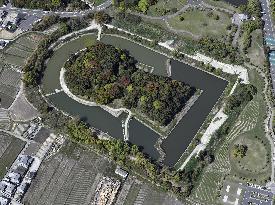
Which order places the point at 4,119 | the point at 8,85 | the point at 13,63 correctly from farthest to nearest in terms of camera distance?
the point at 13,63 → the point at 8,85 → the point at 4,119

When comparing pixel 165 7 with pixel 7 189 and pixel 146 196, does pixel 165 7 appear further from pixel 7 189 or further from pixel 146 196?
pixel 7 189

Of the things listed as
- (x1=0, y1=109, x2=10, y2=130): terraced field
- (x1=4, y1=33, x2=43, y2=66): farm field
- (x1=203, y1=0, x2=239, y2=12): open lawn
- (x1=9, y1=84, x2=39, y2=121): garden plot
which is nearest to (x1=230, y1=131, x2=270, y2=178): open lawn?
(x1=203, y1=0, x2=239, y2=12): open lawn

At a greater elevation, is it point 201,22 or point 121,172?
point 201,22

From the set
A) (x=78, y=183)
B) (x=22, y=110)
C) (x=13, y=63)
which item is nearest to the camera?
(x=78, y=183)

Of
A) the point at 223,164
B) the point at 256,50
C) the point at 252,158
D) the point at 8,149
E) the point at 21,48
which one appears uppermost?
the point at 256,50

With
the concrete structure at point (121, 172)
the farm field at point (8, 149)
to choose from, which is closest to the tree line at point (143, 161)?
the concrete structure at point (121, 172)

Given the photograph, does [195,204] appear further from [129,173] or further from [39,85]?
[39,85]

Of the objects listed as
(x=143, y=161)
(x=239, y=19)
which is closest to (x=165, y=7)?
(x=239, y=19)

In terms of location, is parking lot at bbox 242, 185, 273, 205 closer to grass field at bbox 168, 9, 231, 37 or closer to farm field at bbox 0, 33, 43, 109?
grass field at bbox 168, 9, 231, 37
